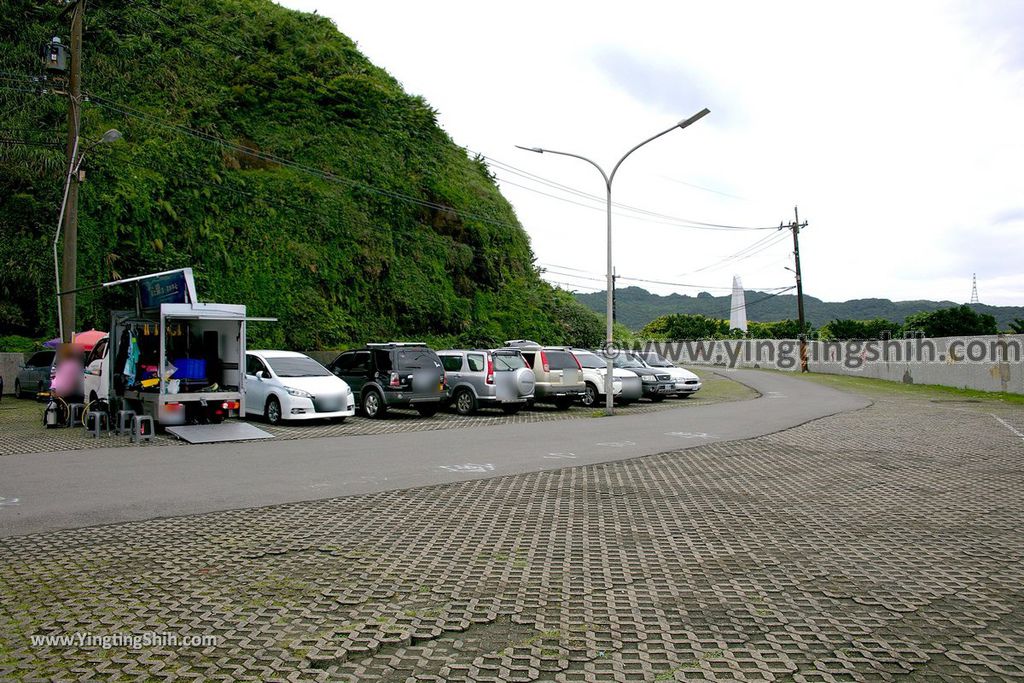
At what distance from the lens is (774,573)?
5.73 m

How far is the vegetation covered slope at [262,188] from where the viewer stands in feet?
85.5

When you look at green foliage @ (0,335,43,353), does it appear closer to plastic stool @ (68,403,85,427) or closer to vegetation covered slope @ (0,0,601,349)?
vegetation covered slope @ (0,0,601,349)

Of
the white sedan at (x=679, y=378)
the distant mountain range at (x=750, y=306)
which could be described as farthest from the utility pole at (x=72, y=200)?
the distant mountain range at (x=750, y=306)

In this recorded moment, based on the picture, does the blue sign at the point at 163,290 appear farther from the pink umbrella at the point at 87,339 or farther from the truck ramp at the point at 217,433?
the pink umbrella at the point at 87,339

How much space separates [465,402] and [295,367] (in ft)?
15.6

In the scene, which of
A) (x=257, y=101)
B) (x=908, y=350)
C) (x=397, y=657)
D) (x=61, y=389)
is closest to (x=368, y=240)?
(x=257, y=101)

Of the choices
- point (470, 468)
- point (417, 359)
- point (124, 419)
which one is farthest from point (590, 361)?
point (470, 468)

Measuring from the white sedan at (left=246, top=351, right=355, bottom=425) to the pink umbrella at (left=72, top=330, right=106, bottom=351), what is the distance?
365 cm

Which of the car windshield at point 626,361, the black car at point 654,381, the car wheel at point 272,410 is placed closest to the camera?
the car wheel at point 272,410

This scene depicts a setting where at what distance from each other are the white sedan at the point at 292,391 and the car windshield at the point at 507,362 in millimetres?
4510

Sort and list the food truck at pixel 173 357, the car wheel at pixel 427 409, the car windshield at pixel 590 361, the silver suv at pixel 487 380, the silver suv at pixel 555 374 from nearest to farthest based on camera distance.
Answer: the food truck at pixel 173 357 → the car wheel at pixel 427 409 → the silver suv at pixel 487 380 → the silver suv at pixel 555 374 → the car windshield at pixel 590 361

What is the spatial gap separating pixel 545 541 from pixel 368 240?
2824 cm

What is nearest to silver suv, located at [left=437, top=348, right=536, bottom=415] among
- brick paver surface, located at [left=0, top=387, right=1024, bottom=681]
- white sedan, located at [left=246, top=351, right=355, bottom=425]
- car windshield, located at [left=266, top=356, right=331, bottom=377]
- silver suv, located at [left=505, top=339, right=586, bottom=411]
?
silver suv, located at [left=505, top=339, right=586, bottom=411]

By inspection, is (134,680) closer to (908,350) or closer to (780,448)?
(780,448)
